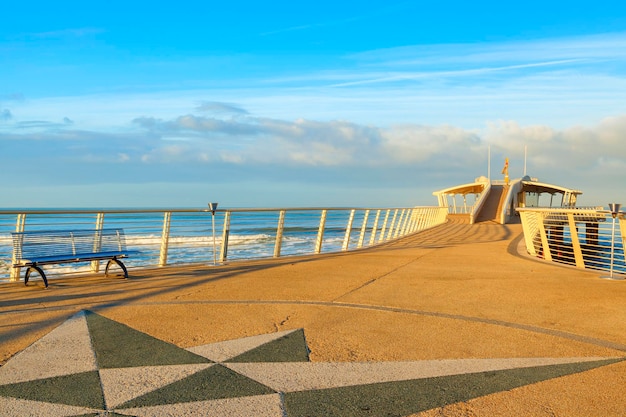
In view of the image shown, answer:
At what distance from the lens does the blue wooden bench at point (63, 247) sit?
8219mm

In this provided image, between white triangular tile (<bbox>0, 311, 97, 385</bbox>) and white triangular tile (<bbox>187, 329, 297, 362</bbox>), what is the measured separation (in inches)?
32.7

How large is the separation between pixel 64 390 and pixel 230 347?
1.40m

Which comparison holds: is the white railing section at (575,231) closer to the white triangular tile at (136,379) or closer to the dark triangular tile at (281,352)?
the dark triangular tile at (281,352)

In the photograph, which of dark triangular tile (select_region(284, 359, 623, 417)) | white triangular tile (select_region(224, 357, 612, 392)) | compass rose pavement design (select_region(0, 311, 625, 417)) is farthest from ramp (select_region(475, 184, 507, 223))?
dark triangular tile (select_region(284, 359, 623, 417))

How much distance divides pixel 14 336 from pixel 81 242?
14.1 feet

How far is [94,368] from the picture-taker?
14.0 ft

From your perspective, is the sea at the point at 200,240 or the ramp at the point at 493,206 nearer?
the sea at the point at 200,240

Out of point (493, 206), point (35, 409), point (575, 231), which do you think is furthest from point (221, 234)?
point (493, 206)

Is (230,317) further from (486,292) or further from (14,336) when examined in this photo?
(486,292)

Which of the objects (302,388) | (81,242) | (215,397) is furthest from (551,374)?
(81,242)

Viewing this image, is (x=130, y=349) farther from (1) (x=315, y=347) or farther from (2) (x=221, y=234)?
(2) (x=221, y=234)

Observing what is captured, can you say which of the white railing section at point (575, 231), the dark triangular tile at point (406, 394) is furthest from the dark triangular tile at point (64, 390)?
the white railing section at point (575, 231)

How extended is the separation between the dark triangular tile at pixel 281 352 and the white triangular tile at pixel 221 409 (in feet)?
2.95

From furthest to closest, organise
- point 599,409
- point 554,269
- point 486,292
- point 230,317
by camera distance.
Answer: point 554,269 < point 486,292 < point 230,317 < point 599,409
